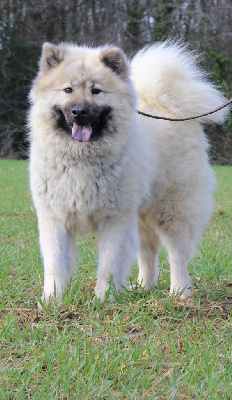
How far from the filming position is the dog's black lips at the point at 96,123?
3389 mm

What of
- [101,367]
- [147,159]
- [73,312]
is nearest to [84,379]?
[101,367]

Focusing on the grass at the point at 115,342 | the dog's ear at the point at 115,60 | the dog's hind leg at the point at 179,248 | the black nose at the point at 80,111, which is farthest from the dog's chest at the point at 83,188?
the dog's hind leg at the point at 179,248

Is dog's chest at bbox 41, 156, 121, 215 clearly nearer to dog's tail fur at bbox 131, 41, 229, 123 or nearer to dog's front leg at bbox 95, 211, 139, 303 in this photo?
dog's front leg at bbox 95, 211, 139, 303

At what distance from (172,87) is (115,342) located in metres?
2.30

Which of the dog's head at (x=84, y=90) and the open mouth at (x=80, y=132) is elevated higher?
the dog's head at (x=84, y=90)

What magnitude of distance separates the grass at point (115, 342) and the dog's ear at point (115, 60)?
1.44 metres

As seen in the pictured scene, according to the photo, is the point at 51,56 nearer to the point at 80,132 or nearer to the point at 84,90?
the point at 84,90

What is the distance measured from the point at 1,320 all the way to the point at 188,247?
1.65m

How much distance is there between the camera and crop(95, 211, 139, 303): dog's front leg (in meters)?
3.50

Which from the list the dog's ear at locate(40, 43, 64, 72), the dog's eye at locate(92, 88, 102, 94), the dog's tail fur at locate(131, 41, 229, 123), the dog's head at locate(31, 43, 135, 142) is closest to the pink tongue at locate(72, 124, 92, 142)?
the dog's head at locate(31, 43, 135, 142)

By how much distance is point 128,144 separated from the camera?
3584 mm

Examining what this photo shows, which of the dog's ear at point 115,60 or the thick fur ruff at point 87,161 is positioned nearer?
the thick fur ruff at point 87,161

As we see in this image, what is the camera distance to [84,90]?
131 inches

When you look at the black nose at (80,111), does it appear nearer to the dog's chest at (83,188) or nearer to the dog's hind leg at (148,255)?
the dog's chest at (83,188)
